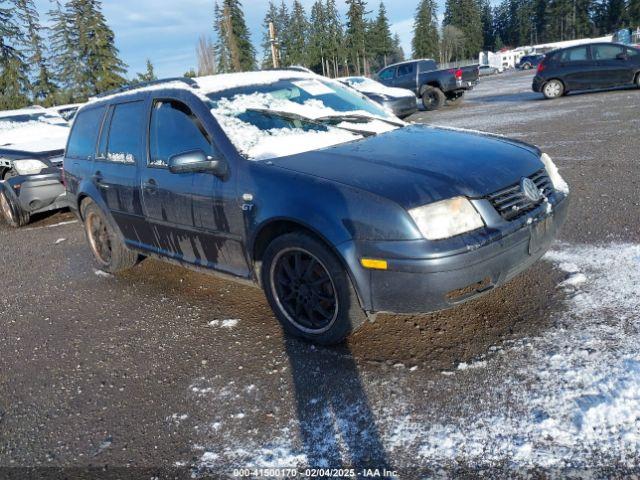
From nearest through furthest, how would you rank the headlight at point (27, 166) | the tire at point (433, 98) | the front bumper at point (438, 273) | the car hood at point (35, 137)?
the front bumper at point (438, 273), the headlight at point (27, 166), the car hood at point (35, 137), the tire at point (433, 98)

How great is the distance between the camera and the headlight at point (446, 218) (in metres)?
2.63

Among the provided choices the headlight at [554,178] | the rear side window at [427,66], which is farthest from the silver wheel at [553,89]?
the headlight at [554,178]

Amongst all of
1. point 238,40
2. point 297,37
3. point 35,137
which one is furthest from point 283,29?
point 35,137

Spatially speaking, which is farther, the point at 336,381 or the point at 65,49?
the point at 65,49

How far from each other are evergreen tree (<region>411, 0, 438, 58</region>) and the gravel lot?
90.2 metres

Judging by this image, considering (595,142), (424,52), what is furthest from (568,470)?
(424,52)

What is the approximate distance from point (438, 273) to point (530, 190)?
892 mm

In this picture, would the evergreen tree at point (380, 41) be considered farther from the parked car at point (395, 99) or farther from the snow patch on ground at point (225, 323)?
the snow patch on ground at point (225, 323)

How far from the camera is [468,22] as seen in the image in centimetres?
9819

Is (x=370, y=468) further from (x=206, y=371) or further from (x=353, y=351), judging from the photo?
(x=206, y=371)

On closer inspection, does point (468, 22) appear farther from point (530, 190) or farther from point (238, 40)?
point (530, 190)

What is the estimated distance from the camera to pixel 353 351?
3.08 meters

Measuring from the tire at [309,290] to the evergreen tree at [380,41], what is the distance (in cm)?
8041

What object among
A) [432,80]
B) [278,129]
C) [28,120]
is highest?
[432,80]
